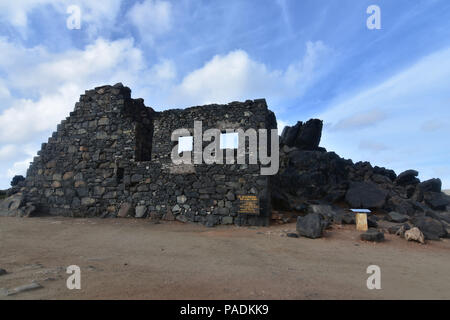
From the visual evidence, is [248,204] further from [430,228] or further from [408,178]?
[408,178]

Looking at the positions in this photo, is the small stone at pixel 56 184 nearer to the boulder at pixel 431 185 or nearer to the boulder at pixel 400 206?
the boulder at pixel 400 206

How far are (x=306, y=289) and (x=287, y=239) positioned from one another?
3.70 m

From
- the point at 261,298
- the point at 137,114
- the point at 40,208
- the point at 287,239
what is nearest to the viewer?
the point at 261,298

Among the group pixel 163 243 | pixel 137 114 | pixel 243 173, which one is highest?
pixel 137 114

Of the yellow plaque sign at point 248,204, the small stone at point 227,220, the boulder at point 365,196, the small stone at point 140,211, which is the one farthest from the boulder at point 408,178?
the small stone at point 140,211

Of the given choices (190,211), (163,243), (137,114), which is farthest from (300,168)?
(163,243)

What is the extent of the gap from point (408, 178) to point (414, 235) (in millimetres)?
11936

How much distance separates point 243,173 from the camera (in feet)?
30.8

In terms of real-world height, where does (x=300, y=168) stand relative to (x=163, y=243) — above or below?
above

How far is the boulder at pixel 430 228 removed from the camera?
7460 mm

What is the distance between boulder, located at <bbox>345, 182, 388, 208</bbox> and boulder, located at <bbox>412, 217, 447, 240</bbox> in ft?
10.7
